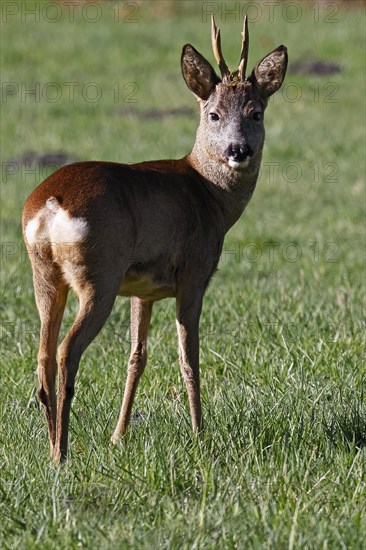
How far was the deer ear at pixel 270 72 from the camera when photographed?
523cm

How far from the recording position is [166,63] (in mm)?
20203

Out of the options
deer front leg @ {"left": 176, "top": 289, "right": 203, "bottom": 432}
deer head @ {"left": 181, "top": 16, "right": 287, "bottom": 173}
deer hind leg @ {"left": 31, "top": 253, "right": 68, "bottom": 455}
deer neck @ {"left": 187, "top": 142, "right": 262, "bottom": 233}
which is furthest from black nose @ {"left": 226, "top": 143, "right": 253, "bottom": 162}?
deer hind leg @ {"left": 31, "top": 253, "right": 68, "bottom": 455}

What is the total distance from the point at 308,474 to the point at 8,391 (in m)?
1.85

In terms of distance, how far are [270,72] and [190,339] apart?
1.38 metres

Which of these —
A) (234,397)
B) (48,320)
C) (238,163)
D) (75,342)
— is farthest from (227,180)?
(75,342)

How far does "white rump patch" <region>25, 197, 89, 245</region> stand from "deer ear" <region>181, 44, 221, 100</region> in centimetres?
130

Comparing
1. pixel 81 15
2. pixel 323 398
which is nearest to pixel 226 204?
pixel 323 398

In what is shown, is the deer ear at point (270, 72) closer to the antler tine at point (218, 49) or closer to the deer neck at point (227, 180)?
the antler tine at point (218, 49)

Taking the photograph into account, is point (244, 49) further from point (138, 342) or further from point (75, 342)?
point (75, 342)

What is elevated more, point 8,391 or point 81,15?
point 81,15

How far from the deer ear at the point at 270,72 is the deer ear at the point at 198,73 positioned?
0.19 meters

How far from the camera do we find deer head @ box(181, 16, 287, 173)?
16.4 feet

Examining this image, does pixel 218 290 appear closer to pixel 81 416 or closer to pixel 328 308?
pixel 328 308

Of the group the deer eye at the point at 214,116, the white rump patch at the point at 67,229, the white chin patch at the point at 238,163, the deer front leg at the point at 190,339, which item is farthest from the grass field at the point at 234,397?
the deer eye at the point at 214,116
